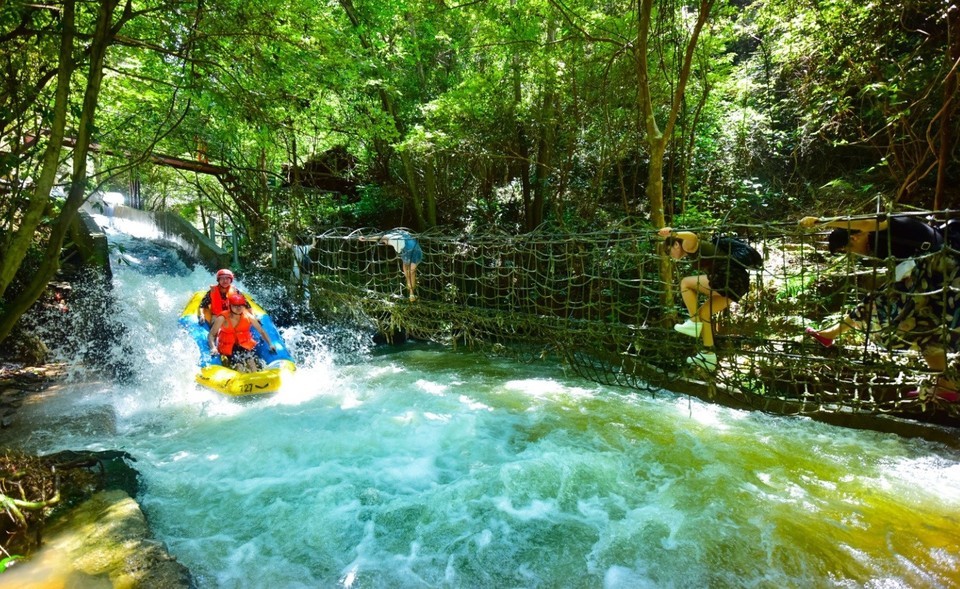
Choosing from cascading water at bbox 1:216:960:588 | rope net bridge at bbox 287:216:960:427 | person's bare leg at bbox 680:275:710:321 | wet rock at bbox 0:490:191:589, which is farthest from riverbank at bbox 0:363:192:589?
person's bare leg at bbox 680:275:710:321

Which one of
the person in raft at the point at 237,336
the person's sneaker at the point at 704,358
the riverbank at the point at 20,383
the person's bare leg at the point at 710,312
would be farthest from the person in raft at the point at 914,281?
the riverbank at the point at 20,383

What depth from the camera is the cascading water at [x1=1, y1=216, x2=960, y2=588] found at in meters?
2.54

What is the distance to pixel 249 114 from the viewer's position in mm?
3725

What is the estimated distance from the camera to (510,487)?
131 inches

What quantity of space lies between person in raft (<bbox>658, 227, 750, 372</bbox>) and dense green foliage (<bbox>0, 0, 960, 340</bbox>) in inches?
32.0

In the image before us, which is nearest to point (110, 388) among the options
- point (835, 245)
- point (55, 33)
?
point (55, 33)

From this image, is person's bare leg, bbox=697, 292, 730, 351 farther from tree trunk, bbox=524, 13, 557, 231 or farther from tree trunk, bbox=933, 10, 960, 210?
tree trunk, bbox=524, 13, 557, 231

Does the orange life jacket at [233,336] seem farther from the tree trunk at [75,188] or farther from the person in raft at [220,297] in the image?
the tree trunk at [75,188]

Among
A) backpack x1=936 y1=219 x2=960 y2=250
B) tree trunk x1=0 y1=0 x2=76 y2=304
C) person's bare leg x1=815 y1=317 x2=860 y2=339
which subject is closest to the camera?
backpack x1=936 y1=219 x2=960 y2=250

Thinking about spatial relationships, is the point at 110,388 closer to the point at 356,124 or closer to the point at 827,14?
the point at 356,124

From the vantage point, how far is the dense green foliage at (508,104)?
11.6 feet

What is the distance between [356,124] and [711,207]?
5183 mm

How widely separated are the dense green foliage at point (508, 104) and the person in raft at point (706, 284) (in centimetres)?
81

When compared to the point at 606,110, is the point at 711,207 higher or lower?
lower
